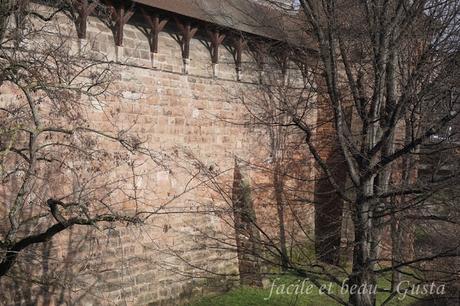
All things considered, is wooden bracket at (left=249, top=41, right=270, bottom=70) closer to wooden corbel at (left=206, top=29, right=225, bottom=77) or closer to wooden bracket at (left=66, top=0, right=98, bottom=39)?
wooden corbel at (left=206, top=29, right=225, bottom=77)

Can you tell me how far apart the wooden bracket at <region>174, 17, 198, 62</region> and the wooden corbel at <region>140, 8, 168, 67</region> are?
387 mm

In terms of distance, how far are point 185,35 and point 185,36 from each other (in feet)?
0.09

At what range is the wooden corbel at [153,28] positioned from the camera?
376 inches

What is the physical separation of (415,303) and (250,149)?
4.94 metres

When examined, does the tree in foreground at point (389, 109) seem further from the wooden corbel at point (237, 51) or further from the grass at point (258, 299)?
the wooden corbel at point (237, 51)

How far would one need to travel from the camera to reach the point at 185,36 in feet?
33.8

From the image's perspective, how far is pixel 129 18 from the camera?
9.24m

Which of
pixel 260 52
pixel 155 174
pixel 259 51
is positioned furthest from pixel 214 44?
pixel 155 174

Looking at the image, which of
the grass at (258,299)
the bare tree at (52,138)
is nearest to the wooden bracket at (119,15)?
the bare tree at (52,138)

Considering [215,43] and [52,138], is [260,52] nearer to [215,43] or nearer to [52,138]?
[215,43]

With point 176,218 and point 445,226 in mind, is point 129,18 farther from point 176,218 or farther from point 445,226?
point 445,226

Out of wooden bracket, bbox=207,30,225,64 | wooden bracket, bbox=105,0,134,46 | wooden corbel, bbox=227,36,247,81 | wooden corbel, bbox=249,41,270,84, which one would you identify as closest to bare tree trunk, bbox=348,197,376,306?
wooden corbel, bbox=249,41,270,84

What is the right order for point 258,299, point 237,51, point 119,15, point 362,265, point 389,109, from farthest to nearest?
point 237,51, point 258,299, point 119,15, point 389,109, point 362,265

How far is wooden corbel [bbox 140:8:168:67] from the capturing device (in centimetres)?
955
